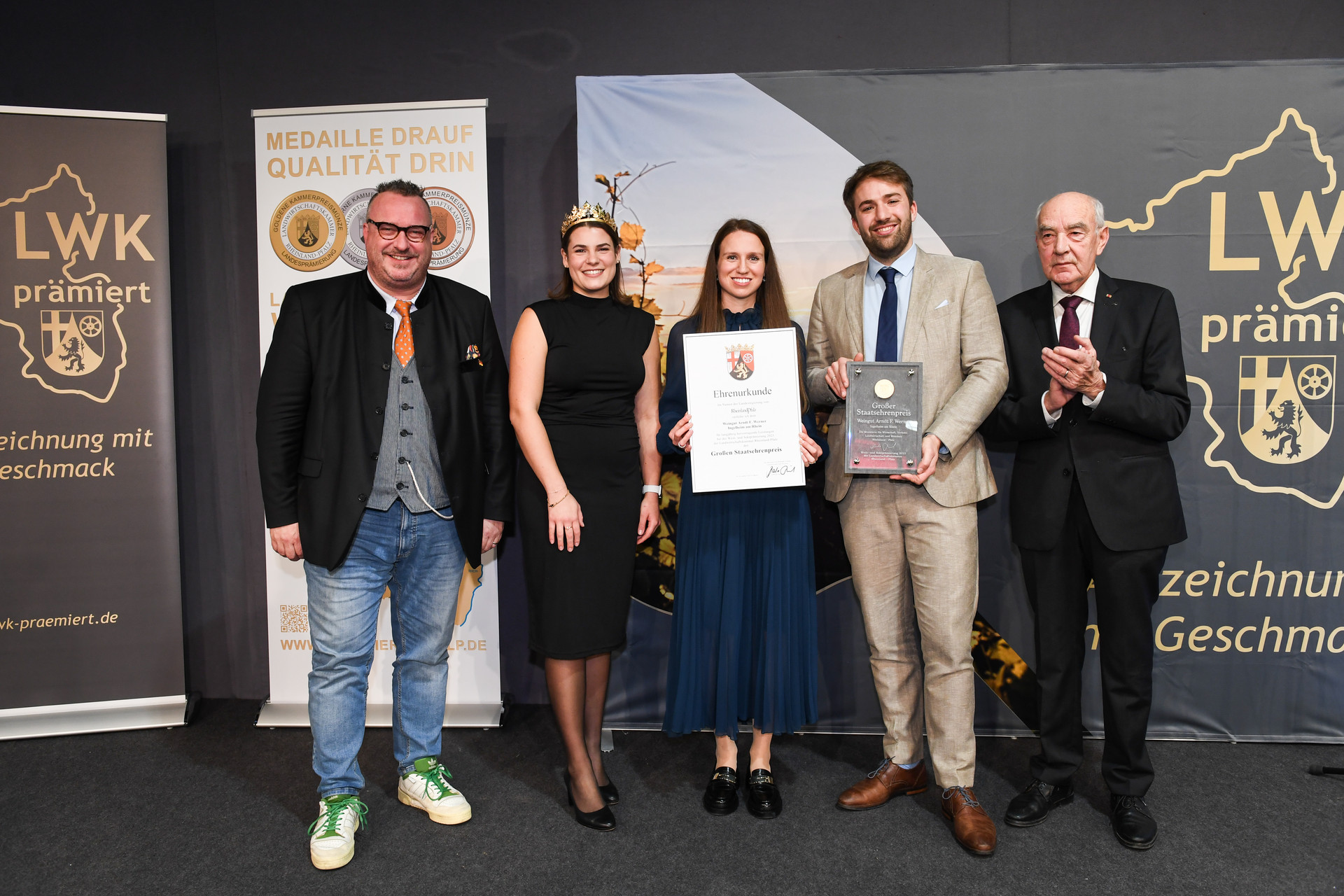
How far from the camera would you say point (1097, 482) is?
2.36 metres

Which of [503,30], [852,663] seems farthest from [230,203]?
[852,663]

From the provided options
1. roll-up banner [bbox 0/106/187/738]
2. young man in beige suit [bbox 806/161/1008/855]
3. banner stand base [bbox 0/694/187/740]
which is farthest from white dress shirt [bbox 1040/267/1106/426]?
banner stand base [bbox 0/694/187/740]

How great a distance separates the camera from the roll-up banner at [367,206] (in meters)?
3.07

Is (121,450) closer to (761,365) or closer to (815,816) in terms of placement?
(761,365)

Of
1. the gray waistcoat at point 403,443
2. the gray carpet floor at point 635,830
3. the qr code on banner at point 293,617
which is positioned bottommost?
the gray carpet floor at point 635,830

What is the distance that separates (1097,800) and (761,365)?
1879mm

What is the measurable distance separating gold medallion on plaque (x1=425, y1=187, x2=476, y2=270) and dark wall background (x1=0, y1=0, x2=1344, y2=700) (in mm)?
238

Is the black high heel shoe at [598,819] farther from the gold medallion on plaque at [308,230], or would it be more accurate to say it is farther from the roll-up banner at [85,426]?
the gold medallion on plaque at [308,230]

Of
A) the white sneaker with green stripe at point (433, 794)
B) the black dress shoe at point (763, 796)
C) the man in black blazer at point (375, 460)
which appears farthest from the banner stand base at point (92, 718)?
the black dress shoe at point (763, 796)

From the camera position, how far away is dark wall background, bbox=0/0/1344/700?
10.3ft

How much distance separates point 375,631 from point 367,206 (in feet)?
5.80

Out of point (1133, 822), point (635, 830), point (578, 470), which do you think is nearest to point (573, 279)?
point (578, 470)

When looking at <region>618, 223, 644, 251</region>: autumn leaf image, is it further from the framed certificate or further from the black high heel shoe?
the black high heel shoe

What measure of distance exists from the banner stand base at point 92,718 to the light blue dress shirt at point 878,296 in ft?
10.4
